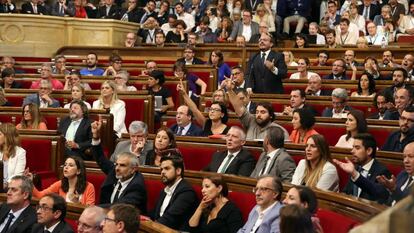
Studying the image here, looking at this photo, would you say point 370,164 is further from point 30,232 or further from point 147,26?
point 147,26

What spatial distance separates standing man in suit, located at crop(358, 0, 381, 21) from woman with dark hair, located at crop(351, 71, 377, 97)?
4493 millimetres

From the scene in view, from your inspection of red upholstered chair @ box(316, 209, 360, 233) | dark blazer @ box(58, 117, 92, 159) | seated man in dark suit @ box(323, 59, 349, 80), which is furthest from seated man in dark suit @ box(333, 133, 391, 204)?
seated man in dark suit @ box(323, 59, 349, 80)

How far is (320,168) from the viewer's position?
4410mm

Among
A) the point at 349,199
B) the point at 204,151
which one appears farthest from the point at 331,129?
the point at 349,199

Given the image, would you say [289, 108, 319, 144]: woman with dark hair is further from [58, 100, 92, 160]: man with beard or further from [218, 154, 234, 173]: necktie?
[58, 100, 92, 160]: man with beard

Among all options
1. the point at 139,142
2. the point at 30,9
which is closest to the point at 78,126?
the point at 139,142

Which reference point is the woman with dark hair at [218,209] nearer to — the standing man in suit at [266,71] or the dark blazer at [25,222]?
the dark blazer at [25,222]

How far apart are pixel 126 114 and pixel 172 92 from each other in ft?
3.16

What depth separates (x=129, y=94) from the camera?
25.3 ft

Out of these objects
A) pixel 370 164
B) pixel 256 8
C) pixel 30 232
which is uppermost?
pixel 256 8

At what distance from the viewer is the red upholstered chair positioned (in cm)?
331

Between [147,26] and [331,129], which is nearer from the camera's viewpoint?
[331,129]

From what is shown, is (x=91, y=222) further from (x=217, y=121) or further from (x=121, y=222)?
(x=217, y=121)

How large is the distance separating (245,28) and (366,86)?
4413 mm
